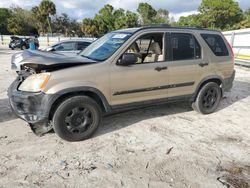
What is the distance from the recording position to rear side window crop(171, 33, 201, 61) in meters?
4.93

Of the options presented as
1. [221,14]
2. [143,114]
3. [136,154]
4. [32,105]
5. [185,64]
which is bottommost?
[136,154]

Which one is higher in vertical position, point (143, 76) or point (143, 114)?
point (143, 76)

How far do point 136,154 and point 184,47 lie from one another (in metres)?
2.51

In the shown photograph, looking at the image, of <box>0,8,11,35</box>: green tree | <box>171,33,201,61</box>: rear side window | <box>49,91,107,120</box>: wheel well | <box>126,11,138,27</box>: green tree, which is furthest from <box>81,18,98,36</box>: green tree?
<box>49,91,107,120</box>: wheel well

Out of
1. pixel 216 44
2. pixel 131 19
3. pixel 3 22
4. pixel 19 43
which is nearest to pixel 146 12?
pixel 131 19

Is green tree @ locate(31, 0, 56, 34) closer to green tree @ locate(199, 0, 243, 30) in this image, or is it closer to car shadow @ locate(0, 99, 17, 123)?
green tree @ locate(199, 0, 243, 30)

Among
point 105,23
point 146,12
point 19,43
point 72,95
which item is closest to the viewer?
point 72,95

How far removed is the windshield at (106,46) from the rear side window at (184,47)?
3.37 ft

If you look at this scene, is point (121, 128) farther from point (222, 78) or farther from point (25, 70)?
Answer: point (222, 78)

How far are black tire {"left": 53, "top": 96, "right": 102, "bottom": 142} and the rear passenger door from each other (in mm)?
1690

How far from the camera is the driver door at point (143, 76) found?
4.28 meters

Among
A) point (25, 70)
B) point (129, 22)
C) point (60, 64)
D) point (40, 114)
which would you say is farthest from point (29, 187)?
point (129, 22)

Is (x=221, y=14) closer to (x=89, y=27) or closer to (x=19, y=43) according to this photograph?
(x=89, y=27)

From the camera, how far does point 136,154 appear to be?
376 centimetres
